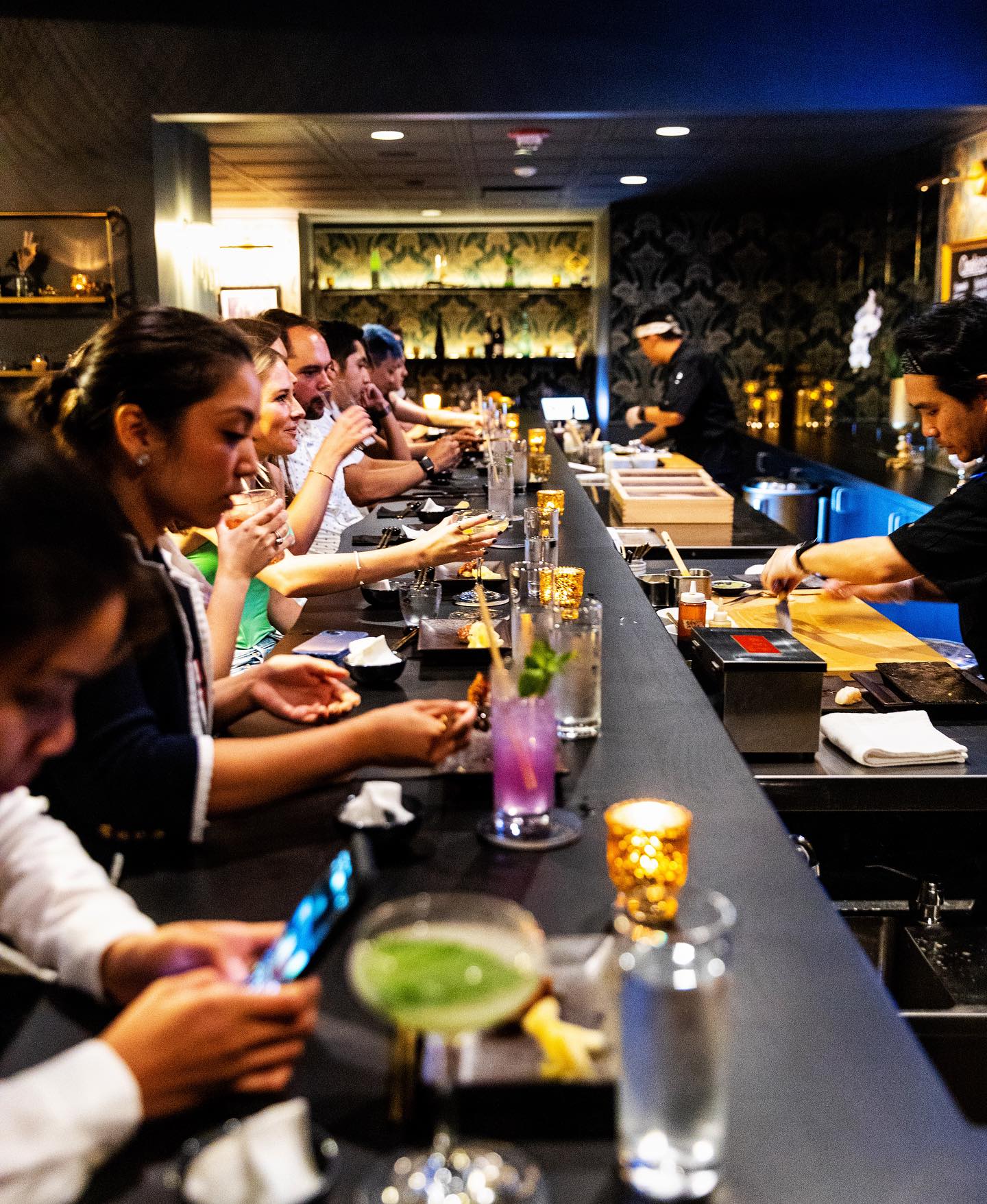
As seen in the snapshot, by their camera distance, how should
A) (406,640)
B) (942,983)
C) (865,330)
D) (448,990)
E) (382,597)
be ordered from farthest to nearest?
(865,330), (382,597), (406,640), (942,983), (448,990)

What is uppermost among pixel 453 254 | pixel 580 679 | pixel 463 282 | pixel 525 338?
pixel 453 254

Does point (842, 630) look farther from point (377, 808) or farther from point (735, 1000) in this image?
point (735, 1000)

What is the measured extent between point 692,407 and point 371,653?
20.9ft

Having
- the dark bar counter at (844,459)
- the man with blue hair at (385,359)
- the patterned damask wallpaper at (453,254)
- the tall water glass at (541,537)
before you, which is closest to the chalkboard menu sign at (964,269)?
the dark bar counter at (844,459)

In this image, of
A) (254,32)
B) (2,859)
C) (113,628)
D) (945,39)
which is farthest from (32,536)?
(945,39)

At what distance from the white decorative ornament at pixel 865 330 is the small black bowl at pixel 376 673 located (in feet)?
25.8

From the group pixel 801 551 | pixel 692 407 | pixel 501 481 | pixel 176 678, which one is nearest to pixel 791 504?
pixel 692 407

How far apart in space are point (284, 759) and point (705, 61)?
547cm

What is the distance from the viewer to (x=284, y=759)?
4.83 ft

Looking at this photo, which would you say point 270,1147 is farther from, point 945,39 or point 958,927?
point 945,39

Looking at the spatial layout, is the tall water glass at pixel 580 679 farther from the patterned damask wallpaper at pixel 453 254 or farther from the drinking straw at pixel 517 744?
the patterned damask wallpaper at pixel 453 254

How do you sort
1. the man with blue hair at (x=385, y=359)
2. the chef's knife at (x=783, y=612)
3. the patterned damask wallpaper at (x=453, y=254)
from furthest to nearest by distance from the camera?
the patterned damask wallpaper at (x=453, y=254) < the man with blue hair at (x=385, y=359) < the chef's knife at (x=783, y=612)

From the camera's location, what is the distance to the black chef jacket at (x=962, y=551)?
2.75m

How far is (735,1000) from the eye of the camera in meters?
1.03
